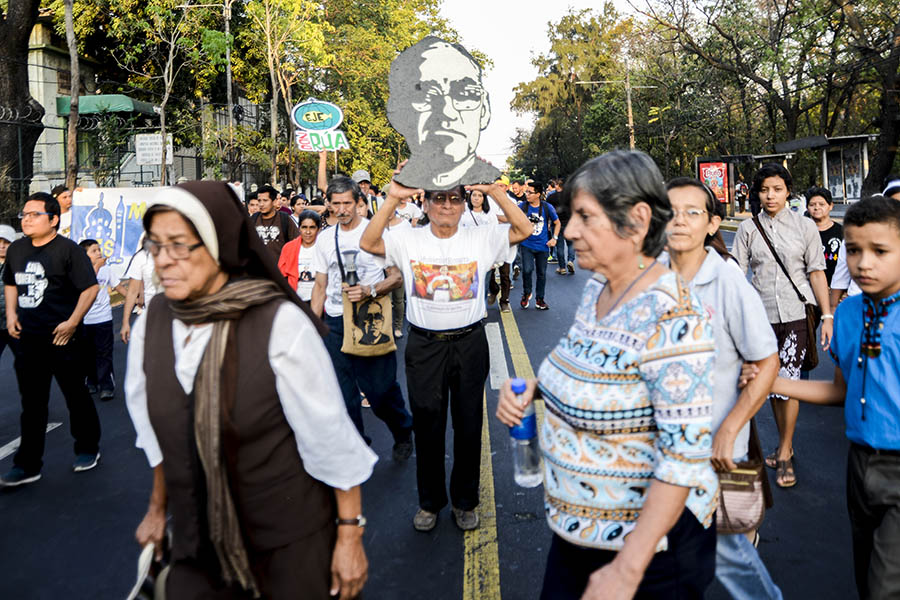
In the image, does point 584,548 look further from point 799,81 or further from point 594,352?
point 799,81

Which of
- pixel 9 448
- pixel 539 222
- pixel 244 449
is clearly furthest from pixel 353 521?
pixel 539 222

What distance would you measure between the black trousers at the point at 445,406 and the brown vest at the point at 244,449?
2.00m

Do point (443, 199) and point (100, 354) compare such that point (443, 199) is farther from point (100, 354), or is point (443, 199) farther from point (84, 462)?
point (100, 354)

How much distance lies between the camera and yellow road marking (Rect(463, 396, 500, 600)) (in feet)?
11.3

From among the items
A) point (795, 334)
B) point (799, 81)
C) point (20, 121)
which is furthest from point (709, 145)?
point (795, 334)

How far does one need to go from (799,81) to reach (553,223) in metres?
18.4

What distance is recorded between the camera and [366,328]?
5113 millimetres

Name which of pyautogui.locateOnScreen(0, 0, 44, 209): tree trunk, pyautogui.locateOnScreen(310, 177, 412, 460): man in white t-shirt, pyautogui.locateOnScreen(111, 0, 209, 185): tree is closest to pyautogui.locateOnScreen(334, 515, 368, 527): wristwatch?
pyautogui.locateOnScreen(310, 177, 412, 460): man in white t-shirt

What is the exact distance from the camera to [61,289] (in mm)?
5125

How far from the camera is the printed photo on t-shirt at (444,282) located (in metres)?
4.00

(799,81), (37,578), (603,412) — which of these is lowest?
(37,578)

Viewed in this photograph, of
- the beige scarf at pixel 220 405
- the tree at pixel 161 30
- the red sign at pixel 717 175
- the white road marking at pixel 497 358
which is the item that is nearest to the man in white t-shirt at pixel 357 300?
the white road marking at pixel 497 358

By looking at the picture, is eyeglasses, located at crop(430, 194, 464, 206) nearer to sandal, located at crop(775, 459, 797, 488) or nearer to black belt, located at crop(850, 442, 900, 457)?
black belt, located at crop(850, 442, 900, 457)

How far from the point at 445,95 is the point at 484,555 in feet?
8.23
